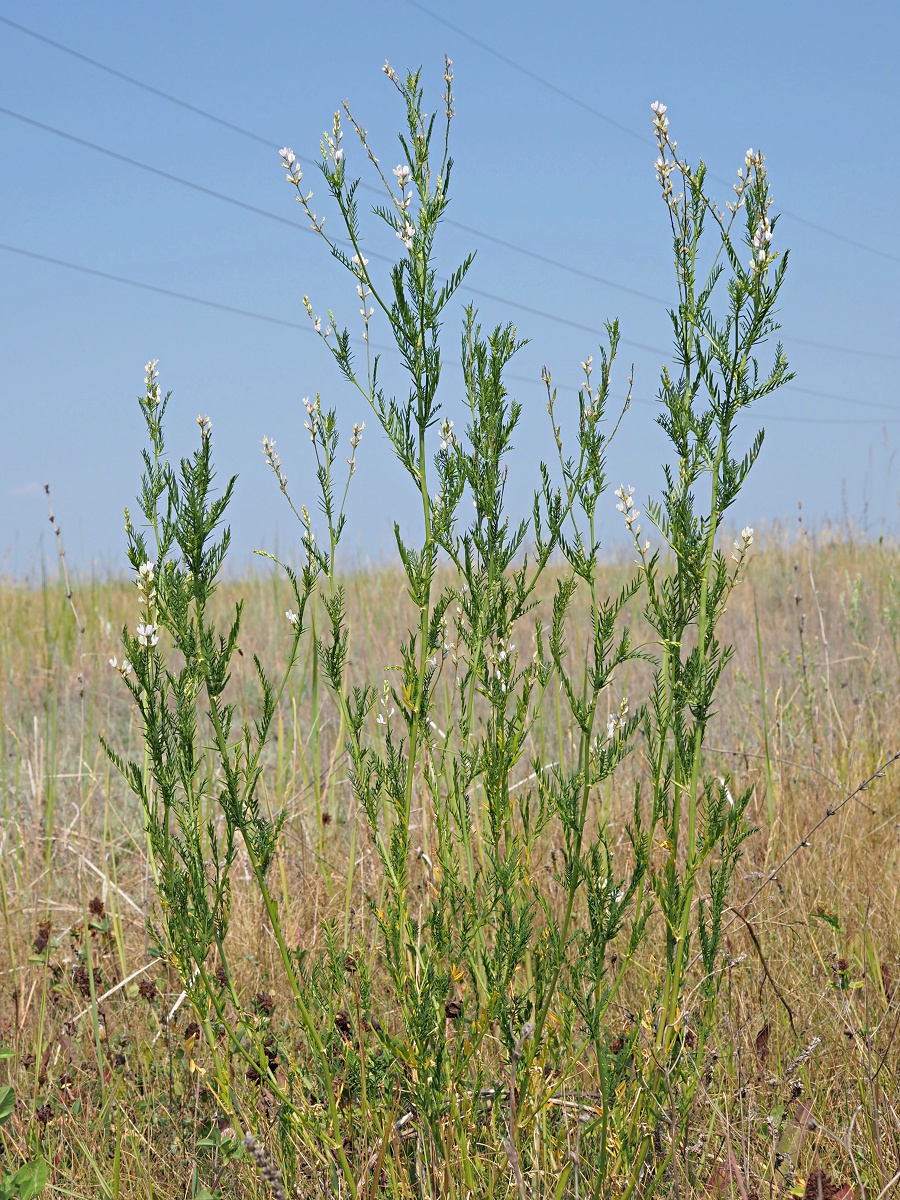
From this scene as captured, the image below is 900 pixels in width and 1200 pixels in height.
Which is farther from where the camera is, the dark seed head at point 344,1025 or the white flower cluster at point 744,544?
the dark seed head at point 344,1025

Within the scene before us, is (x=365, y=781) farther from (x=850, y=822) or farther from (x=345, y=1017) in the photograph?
(x=850, y=822)

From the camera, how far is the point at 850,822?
4.02 meters

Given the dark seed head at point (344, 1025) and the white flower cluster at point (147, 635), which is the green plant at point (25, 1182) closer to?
the dark seed head at point (344, 1025)

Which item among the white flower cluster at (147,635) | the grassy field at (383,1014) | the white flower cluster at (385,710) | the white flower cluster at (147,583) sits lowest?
the grassy field at (383,1014)

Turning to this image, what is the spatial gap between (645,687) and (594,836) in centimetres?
360

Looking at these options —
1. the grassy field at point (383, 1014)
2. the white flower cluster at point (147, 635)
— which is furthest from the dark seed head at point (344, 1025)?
the white flower cluster at point (147, 635)

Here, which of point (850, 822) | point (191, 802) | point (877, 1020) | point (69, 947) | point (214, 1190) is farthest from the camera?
point (850, 822)

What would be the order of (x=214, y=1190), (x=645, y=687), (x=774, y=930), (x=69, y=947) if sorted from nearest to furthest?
(x=214, y=1190), (x=774, y=930), (x=69, y=947), (x=645, y=687)

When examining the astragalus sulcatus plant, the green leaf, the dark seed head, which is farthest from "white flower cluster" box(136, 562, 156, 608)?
the dark seed head

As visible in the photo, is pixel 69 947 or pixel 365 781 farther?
pixel 69 947

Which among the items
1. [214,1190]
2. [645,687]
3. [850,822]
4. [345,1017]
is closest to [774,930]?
[850,822]

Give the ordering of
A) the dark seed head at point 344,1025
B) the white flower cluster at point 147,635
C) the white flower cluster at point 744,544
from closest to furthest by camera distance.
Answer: the white flower cluster at point 147,635
the white flower cluster at point 744,544
the dark seed head at point 344,1025

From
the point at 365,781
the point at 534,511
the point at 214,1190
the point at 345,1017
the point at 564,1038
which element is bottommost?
the point at 214,1190

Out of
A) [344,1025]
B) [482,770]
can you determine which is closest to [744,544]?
[482,770]
